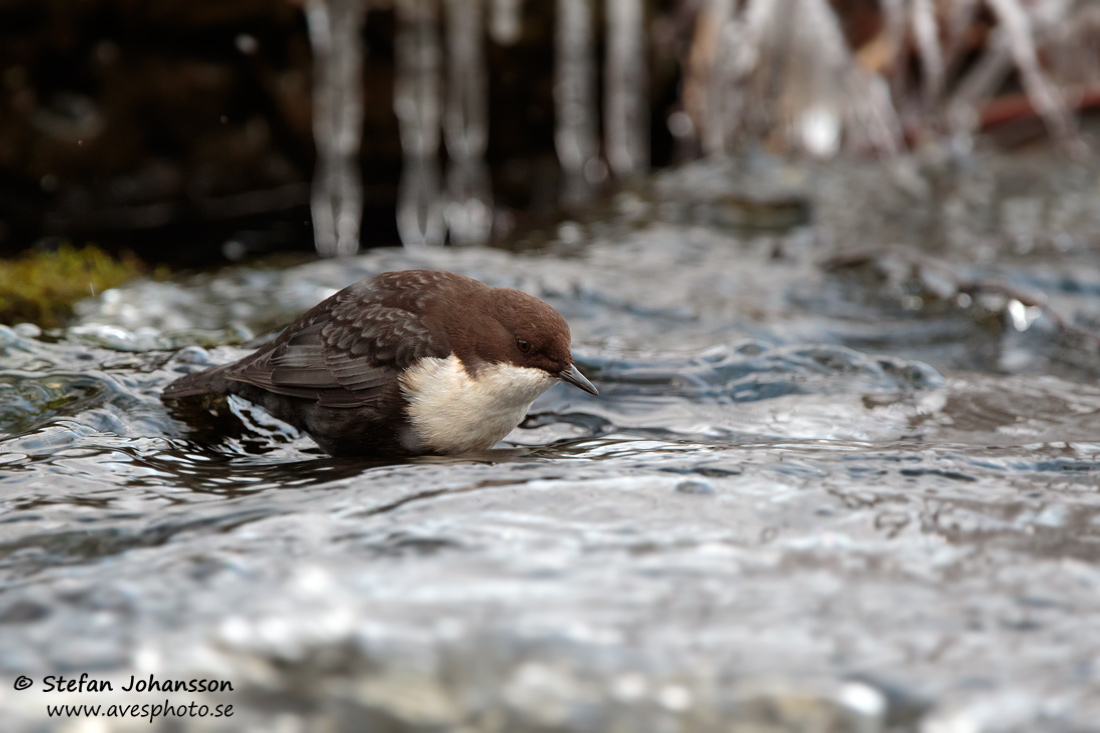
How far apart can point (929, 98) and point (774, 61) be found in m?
1.28

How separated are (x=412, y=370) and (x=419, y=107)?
5.22 meters

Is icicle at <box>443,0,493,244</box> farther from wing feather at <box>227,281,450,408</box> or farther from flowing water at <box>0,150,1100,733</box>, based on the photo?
wing feather at <box>227,281,450,408</box>

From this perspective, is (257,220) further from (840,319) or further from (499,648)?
(499,648)

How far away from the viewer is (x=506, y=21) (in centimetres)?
834

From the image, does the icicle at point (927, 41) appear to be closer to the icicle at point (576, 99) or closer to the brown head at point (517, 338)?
the icicle at point (576, 99)

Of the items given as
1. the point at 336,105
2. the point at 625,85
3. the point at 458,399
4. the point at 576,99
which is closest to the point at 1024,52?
the point at 625,85

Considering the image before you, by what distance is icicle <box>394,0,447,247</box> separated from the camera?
26.3ft

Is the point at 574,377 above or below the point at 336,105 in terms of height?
below

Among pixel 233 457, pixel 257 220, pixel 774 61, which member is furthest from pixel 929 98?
pixel 233 457

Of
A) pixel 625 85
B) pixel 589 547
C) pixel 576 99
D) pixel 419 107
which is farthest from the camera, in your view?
pixel 625 85

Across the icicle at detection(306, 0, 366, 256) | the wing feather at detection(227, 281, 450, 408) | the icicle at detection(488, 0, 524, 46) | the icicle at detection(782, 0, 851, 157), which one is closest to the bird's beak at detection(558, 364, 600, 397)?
the wing feather at detection(227, 281, 450, 408)

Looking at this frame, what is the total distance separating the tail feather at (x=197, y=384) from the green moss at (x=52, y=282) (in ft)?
3.62

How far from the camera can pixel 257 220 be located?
8.16 m

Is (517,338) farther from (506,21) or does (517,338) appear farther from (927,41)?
(927,41)
